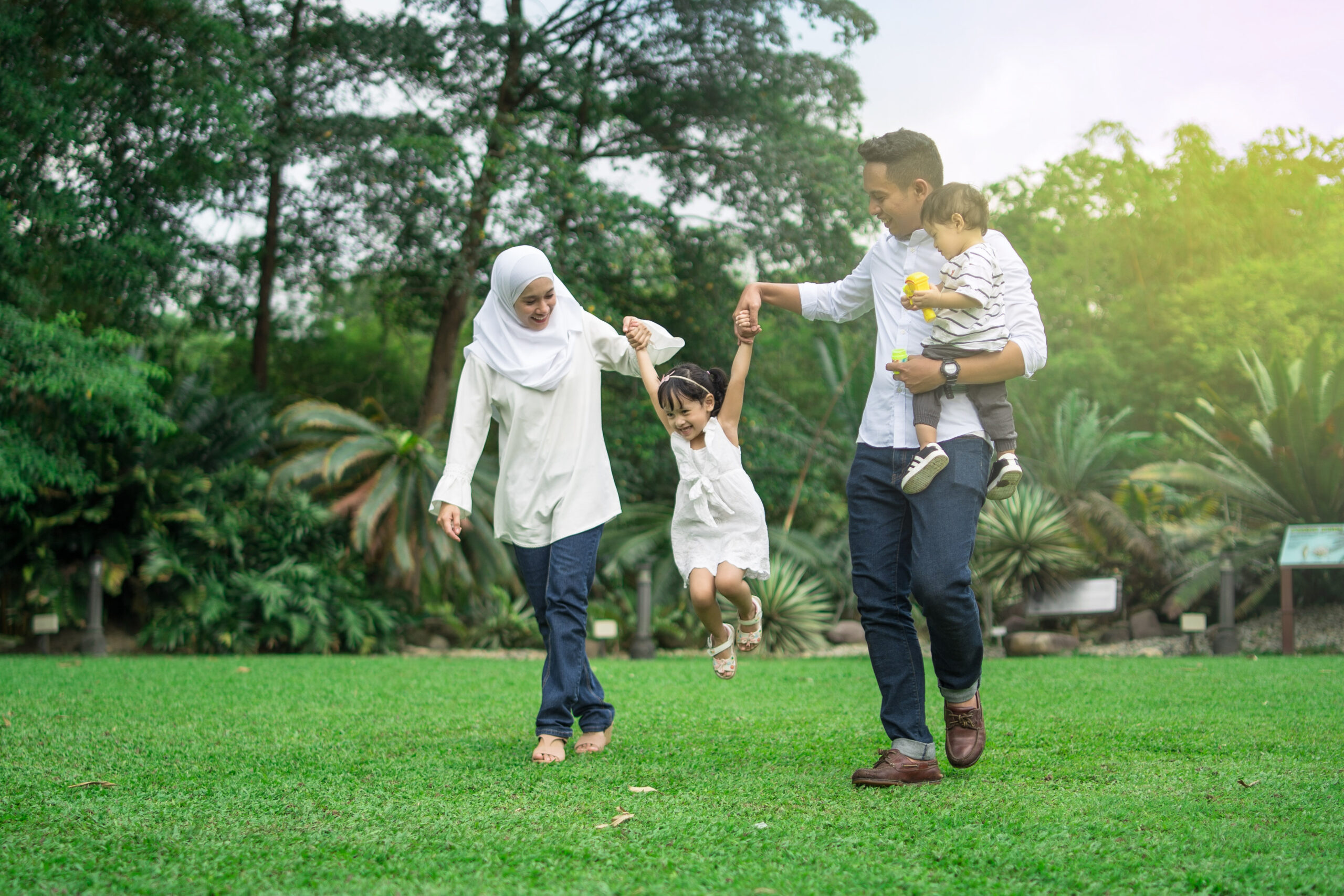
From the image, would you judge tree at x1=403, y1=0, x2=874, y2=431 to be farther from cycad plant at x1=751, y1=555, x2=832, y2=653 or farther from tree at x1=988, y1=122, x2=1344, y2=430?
tree at x1=988, y1=122, x2=1344, y2=430

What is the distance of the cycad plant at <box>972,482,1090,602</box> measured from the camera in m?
11.4

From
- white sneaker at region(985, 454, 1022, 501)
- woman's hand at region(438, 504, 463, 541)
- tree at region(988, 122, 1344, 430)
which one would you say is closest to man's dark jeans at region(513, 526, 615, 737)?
woman's hand at region(438, 504, 463, 541)

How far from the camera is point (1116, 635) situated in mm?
12242

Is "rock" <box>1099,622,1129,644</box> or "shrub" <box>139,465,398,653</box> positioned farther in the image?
"rock" <box>1099,622,1129,644</box>

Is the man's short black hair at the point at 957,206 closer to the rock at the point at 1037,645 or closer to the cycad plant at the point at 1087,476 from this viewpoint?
the rock at the point at 1037,645

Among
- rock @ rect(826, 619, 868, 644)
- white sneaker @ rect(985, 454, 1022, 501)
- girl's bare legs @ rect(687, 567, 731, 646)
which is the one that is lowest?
rock @ rect(826, 619, 868, 644)

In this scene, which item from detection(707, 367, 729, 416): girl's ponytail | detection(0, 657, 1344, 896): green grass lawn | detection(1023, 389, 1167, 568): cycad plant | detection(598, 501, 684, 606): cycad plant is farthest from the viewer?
detection(598, 501, 684, 606): cycad plant

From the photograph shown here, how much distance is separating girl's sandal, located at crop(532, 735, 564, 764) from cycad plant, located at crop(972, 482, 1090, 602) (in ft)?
Answer: 27.1

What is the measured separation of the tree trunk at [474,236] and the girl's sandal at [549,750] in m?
9.84

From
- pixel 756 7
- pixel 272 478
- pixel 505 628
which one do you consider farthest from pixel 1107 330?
pixel 272 478

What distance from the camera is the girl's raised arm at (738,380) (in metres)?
3.96

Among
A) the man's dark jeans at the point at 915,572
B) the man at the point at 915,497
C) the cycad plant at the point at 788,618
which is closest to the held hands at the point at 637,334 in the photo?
the man at the point at 915,497

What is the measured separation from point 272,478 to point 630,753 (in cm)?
943

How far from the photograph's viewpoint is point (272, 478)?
12320 millimetres
